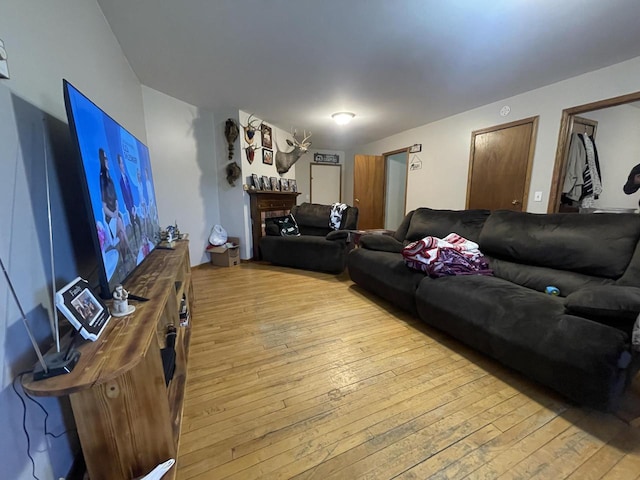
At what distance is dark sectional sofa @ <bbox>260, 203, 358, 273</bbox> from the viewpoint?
341cm

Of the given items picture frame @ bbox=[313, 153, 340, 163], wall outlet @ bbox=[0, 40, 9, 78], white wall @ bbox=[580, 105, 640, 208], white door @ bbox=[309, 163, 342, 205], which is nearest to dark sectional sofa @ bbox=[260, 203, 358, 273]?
white door @ bbox=[309, 163, 342, 205]

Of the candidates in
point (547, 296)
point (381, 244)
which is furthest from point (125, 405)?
point (381, 244)

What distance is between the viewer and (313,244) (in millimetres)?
3486

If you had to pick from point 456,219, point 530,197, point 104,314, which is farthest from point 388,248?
point 104,314

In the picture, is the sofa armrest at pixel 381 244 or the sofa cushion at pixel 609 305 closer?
the sofa cushion at pixel 609 305

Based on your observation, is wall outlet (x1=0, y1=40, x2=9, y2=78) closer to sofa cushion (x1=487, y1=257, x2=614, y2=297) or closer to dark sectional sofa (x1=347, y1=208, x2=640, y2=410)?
dark sectional sofa (x1=347, y1=208, x2=640, y2=410)

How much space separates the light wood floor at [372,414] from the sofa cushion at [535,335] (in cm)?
16

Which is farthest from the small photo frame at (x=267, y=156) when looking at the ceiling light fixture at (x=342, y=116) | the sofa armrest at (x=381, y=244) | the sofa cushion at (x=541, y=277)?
the sofa cushion at (x=541, y=277)

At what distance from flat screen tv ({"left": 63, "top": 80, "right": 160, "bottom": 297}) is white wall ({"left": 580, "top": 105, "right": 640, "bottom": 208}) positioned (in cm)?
482

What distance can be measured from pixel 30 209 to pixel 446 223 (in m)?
2.85

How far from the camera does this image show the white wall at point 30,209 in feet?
2.31

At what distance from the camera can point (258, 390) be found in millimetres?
1398

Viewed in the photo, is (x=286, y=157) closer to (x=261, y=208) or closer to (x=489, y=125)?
(x=261, y=208)

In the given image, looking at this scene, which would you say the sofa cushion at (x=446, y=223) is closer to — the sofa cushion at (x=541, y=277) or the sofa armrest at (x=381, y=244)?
the sofa armrest at (x=381, y=244)
